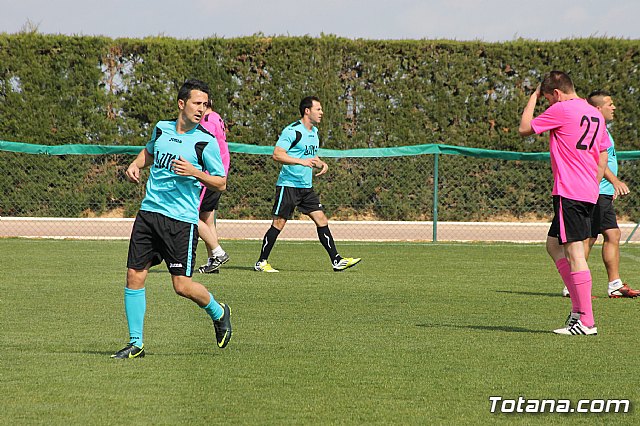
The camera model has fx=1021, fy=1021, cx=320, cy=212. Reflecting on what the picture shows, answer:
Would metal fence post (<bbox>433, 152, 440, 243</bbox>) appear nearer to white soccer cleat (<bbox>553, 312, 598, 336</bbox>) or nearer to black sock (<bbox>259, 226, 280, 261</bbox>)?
black sock (<bbox>259, 226, 280, 261</bbox>)

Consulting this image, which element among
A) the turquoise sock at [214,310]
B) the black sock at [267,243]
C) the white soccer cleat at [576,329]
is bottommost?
the black sock at [267,243]

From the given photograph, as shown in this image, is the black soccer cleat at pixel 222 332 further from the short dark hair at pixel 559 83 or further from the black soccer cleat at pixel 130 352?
the short dark hair at pixel 559 83

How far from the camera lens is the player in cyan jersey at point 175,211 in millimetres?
6695

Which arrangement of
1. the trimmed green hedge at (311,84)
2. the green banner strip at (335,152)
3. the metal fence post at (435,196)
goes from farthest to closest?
the trimmed green hedge at (311,84) < the green banner strip at (335,152) < the metal fence post at (435,196)

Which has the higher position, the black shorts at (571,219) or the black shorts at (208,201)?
the black shorts at (571,219)

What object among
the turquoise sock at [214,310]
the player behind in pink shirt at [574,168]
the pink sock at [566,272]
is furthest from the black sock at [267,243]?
the turquoise sock at [214,310]

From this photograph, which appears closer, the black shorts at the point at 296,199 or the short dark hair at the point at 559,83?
the short dark hair at the point at 559,83

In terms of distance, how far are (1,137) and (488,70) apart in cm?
1008

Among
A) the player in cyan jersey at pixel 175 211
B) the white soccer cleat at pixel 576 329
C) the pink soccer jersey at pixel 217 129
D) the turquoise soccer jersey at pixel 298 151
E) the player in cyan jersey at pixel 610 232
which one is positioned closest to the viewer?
the player in cyan jersey at pixel 175 211

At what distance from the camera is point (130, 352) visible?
21.4 ft

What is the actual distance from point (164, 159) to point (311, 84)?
573 inches

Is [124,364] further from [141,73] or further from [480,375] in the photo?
[141,73]

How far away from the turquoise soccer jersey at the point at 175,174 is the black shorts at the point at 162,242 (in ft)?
0.19

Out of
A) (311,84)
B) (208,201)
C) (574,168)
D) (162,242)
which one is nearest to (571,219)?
(574,168)
